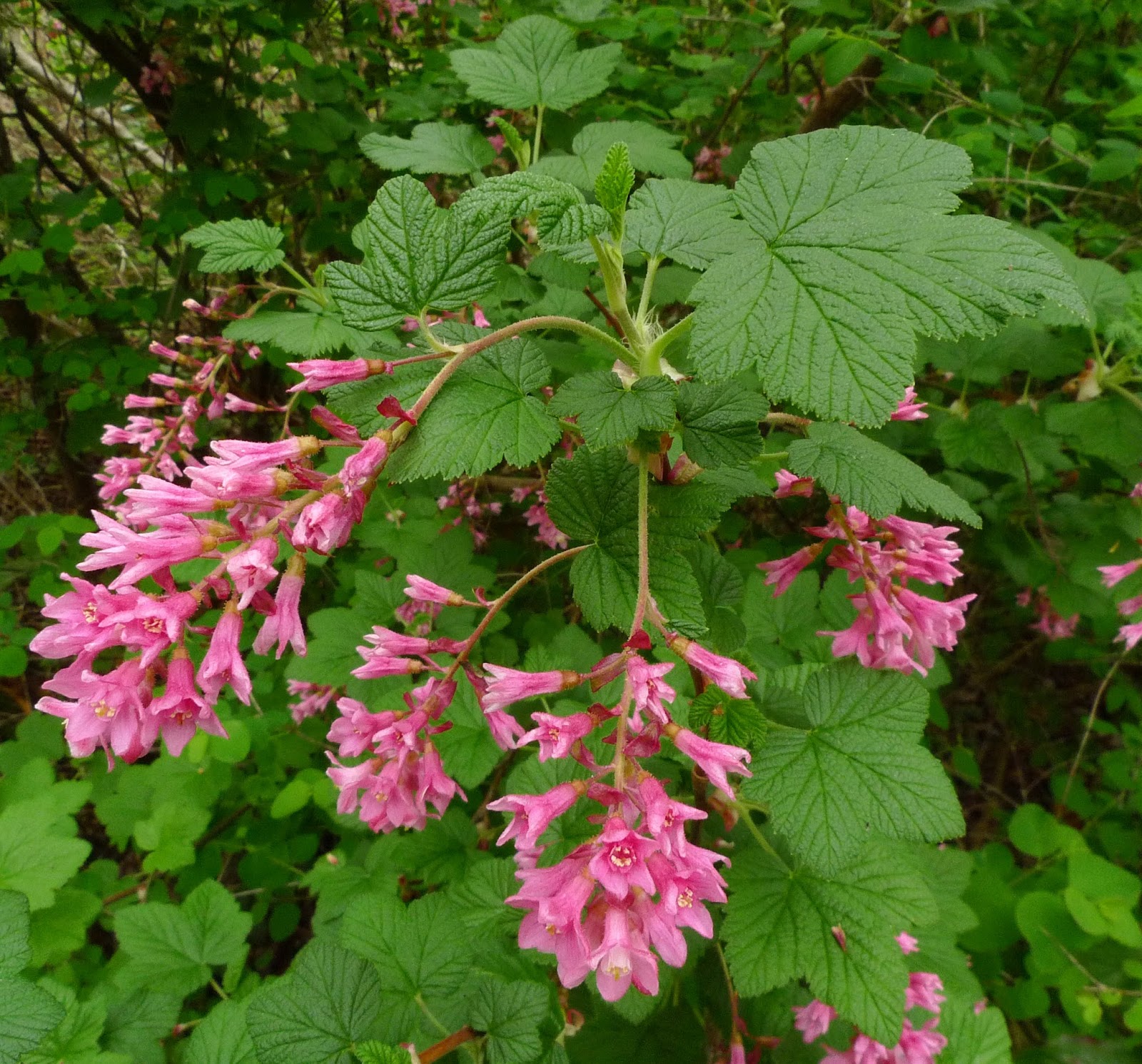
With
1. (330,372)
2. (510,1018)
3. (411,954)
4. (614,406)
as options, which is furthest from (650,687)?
(411,954)

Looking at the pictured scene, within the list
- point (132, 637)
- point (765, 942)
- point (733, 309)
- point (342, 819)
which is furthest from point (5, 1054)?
point (733, 309)

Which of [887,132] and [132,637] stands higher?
[887,132]

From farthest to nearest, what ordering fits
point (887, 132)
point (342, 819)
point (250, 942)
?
point (250, 942), point (342, 819), point (887, 132)

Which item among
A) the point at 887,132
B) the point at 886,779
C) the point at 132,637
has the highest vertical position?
the point at 887,132

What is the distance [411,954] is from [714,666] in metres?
1.02

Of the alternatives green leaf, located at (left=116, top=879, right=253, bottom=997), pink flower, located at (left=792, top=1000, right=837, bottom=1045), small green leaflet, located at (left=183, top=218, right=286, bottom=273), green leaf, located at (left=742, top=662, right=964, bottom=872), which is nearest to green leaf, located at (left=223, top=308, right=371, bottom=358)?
small green leaflet, located at (left=183, top=218, right=286, bottom=273)

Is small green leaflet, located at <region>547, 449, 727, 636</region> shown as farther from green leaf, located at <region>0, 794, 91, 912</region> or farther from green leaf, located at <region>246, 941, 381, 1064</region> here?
green leaf, located at <region>0, 794, 91, 912</region>

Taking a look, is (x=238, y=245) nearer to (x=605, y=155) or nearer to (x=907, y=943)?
(x=605, y=155)

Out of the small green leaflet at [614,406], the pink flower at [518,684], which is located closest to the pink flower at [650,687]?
the pink flower at [518,684]

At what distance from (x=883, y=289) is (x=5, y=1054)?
66.6 inches

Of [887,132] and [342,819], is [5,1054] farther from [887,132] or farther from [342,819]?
[887,132]

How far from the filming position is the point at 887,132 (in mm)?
1077

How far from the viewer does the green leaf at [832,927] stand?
1.22 m

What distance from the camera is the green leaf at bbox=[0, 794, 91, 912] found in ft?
6.00
